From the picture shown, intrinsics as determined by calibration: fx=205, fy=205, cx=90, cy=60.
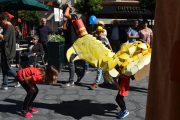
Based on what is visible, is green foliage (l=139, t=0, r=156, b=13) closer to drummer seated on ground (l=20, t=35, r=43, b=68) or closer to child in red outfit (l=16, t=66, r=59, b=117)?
drummer seated on ground (l=20, t=35, r=43, b=68)

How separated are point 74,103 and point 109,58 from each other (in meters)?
1.65

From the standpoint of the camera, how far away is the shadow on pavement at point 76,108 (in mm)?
3713

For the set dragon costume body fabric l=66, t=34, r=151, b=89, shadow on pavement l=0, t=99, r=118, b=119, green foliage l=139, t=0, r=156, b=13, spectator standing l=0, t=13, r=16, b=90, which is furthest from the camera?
green foliage l=139, t=0, r=156, b=13

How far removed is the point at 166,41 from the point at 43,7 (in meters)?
8.82

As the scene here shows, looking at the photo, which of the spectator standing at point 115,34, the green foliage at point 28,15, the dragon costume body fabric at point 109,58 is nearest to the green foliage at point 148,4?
the spectator standing at point 115,34

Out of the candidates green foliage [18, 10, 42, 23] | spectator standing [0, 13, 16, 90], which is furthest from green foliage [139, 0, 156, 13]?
spectator standing [0, 13, 16, 90]

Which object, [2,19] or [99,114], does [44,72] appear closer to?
[99,114]

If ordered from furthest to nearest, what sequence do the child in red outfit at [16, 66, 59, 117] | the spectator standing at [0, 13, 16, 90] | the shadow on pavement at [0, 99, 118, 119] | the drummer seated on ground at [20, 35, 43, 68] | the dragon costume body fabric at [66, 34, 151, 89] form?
the drummer seated on ground at [20, 35, 43, 68] < the spectator standing at [0, 13, 16, 90] < the shadow on pavement at [0, 99, 118, 119] < the child in red outfit at [16, 66, 59, 117] < the dragon costume body fabric at [66, 34, 151, 89]

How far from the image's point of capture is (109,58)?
2965 millimetres

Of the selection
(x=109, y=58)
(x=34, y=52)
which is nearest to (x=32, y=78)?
(x=109, y=58)

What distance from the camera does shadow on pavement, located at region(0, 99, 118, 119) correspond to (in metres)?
3.71

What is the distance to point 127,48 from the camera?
3.30 meters

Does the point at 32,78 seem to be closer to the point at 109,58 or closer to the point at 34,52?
the point at 109,58

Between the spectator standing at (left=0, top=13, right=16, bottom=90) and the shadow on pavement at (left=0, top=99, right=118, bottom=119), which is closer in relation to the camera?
the shadow on pavement at (left=0, top=99, right=118, bottom=119)
